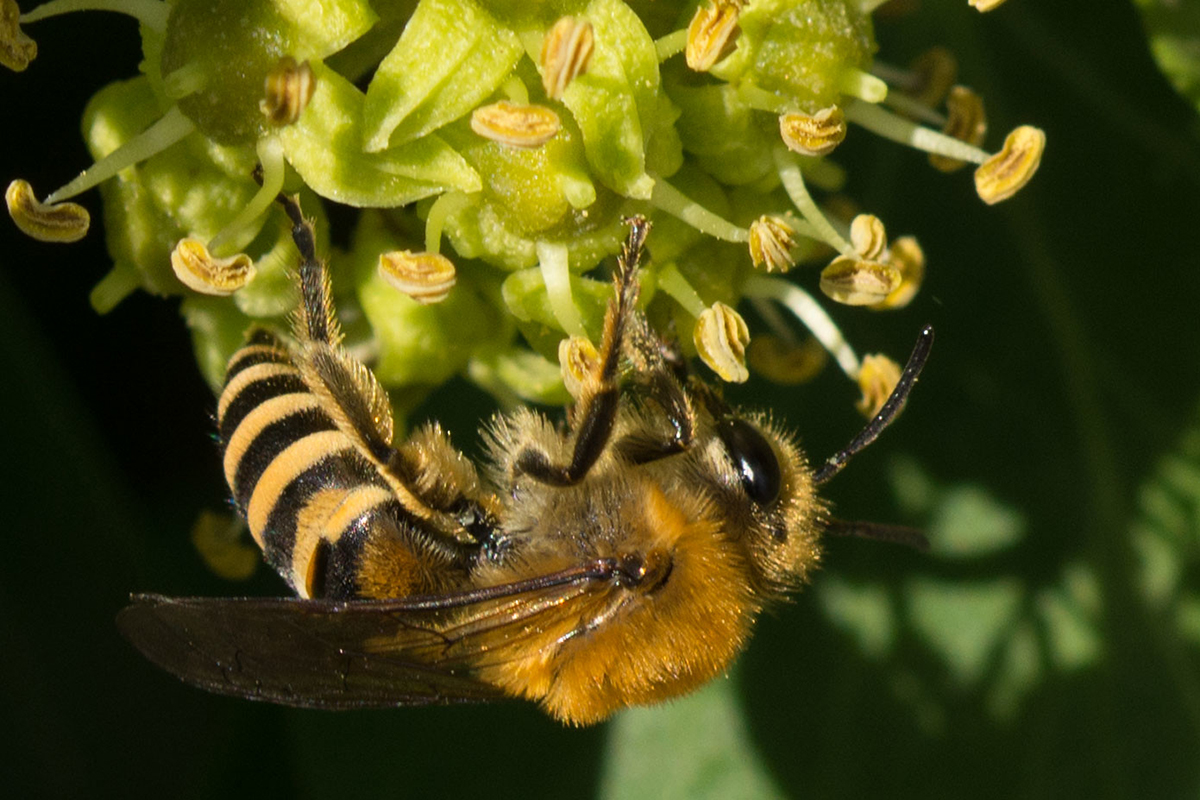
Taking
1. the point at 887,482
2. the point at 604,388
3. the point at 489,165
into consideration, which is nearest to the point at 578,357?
the point at 604,388

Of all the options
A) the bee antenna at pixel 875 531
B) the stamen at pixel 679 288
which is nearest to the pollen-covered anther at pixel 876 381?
the bee antenna at pixel 875 531

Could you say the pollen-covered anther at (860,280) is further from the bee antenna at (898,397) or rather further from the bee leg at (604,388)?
the bee leg at (604,388)

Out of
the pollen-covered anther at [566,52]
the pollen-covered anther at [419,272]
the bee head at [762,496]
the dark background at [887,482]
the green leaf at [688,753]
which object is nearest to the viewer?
the pollen-covered anther at [566,52]

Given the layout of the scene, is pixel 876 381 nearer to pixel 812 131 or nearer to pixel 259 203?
pixel 812 131

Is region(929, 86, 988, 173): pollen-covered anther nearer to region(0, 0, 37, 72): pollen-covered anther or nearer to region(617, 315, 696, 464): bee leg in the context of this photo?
region(617, 315, 696, 464): bee leg

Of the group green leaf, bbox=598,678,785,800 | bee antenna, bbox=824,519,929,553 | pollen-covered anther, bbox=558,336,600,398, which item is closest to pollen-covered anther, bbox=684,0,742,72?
pollen-covered anther, bbox=558,336,600,398

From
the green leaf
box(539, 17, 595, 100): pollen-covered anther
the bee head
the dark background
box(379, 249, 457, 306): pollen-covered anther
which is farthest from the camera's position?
the green leaf
